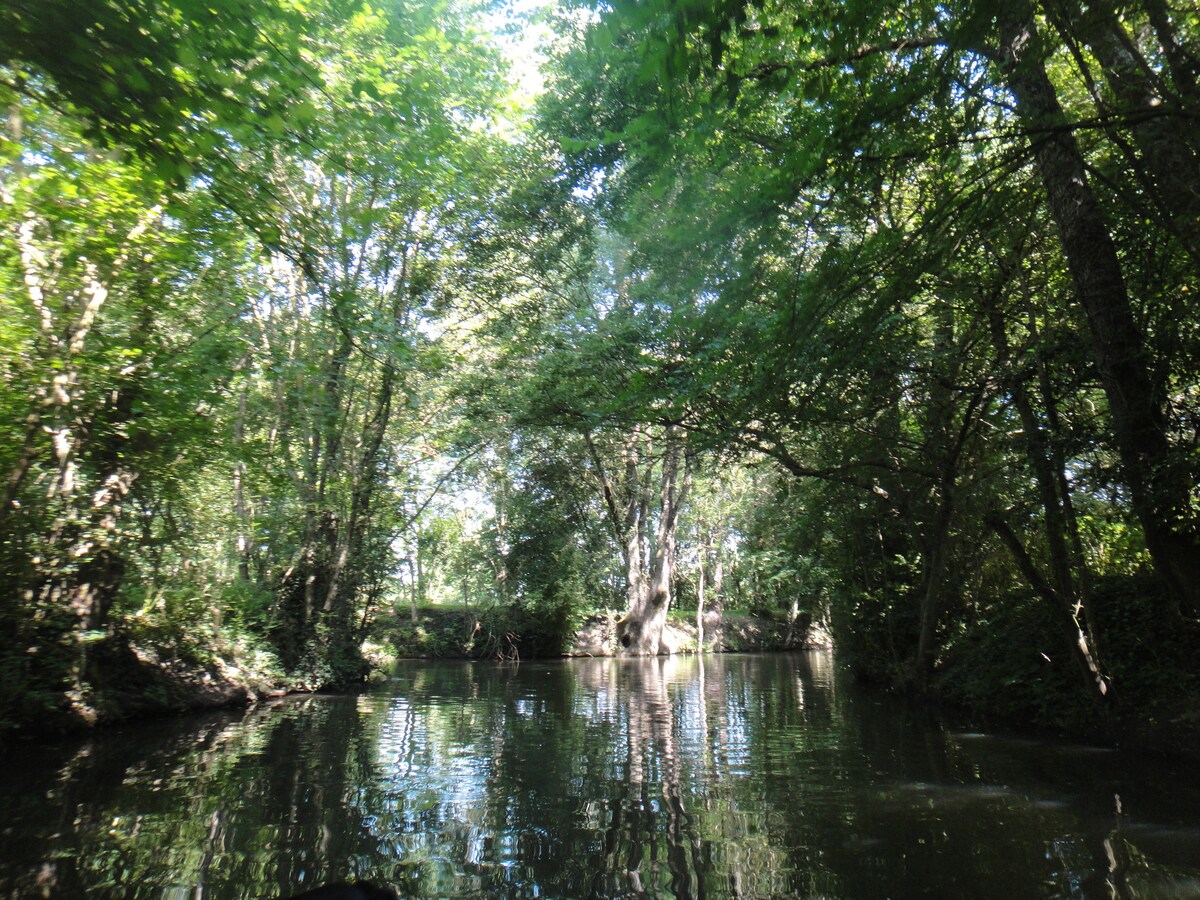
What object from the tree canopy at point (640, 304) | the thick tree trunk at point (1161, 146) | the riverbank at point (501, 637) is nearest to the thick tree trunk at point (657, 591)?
the riverbank at point (501, 637)

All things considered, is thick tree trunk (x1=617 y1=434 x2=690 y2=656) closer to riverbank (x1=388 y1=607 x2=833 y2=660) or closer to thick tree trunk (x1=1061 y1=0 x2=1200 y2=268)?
riverbank (x1=388 y1=607 x2=833 y2=660)

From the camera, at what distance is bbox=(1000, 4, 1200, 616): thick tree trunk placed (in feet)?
21.4

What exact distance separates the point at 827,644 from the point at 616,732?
104 feet

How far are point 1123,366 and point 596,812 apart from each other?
6340 mm

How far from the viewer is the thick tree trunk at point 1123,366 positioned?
21.4 feet

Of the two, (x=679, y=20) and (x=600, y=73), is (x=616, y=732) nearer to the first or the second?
(x=679, y=20)

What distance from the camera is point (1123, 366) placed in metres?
6.76

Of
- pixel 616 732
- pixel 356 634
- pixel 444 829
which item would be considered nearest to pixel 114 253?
pixel 444 829

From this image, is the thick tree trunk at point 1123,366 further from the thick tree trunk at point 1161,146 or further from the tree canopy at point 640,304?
the thick tree trunk at point 1161,146

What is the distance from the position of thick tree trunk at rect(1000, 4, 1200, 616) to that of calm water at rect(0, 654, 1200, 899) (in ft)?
7.28

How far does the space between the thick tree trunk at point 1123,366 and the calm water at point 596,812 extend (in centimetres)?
222

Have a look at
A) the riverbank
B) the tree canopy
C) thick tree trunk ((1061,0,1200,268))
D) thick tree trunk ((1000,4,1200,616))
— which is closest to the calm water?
the tree canopy

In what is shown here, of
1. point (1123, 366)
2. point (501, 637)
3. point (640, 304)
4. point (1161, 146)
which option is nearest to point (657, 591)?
point (501, 637)

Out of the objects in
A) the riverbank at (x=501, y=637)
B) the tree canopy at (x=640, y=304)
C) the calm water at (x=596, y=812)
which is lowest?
the calm water at (x=596, y=812)
